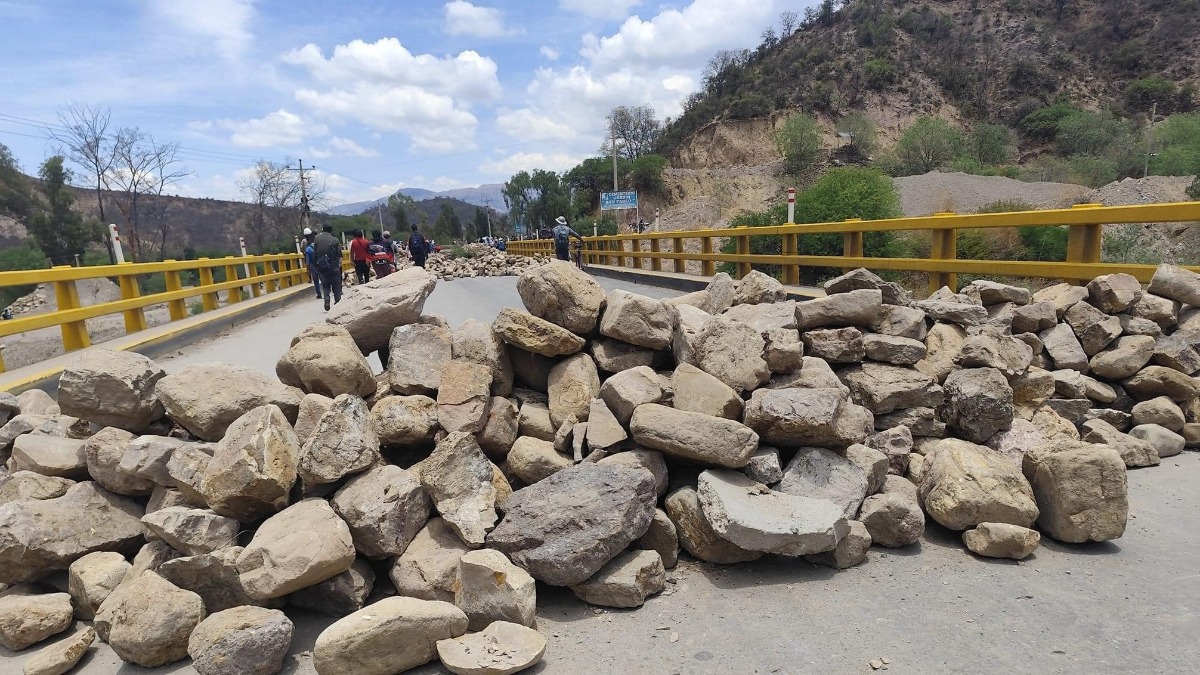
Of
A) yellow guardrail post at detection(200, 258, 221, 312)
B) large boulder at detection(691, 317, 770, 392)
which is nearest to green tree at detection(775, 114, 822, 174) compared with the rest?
yellow guardrail post at detection(200, 258, 221, 312)

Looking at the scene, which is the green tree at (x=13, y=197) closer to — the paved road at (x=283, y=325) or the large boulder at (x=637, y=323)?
the paved road at (x=283, y=325)

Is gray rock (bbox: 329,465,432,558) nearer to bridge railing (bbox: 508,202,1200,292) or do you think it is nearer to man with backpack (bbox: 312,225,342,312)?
bridge railing (bbox: 508,202,1200,292)

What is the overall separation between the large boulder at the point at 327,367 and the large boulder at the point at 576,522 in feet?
4.05

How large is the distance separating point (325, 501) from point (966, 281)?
912 cm

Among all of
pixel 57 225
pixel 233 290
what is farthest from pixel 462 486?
pixel 57 225

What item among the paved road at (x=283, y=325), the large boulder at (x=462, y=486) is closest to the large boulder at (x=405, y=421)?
the large boulder at (x=462, y=486)

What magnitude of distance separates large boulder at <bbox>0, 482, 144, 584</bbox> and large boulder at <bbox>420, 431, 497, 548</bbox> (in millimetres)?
1457

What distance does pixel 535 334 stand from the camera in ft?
11.9

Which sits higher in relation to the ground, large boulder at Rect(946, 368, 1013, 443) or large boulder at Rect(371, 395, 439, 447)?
large boulder at Rect(371, 395, 439, 447)

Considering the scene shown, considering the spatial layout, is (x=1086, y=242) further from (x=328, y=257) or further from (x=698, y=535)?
(x=328, y=257)

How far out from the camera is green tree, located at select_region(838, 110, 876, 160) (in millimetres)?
66312

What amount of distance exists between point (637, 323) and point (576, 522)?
139cm

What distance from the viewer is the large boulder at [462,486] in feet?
8.96

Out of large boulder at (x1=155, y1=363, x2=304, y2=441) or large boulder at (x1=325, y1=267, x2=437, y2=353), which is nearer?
large boulder at (x1=155, y1=363, x2=304, y2=441)
